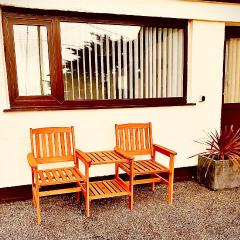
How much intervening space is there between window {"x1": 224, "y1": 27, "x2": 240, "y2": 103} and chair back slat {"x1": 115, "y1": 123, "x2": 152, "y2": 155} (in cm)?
187

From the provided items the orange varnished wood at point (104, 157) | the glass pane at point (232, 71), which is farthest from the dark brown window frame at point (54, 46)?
the glass pane at point (232, 71)

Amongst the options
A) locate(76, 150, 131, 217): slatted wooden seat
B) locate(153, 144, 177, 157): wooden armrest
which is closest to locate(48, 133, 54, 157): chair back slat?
locate(76, 150, 131, 217): slatted wooden seat

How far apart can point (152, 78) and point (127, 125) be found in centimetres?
91

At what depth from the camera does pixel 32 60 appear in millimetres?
3486

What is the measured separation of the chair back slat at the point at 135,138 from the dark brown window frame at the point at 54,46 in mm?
351

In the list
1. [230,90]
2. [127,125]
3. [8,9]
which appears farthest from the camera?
[230,90]

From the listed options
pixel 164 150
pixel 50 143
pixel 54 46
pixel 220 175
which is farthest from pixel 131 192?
pixel 54 46

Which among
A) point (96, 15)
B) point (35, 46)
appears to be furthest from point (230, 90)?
point (35, 46)

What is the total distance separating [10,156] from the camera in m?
3.45

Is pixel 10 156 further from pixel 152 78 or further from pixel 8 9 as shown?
pixel 152 78

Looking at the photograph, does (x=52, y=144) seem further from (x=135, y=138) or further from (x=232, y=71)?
(x=232, y=71)

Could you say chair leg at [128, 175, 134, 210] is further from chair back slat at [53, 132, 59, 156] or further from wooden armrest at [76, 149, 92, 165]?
chair back slat at [53, 132, 59, 156]

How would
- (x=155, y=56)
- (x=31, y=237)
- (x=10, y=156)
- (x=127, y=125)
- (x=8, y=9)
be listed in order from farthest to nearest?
(x=155, y=56) < (x=127, y=125) < (x=10, y=156) < (x=8, y=9) < (x=31, y=237)

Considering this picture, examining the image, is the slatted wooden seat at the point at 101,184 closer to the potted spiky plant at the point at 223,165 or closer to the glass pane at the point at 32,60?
the glass pane at the point at 32,60
